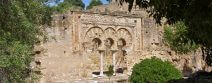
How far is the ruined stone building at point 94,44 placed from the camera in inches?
880

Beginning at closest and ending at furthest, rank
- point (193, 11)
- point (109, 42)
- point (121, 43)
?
point (193, 11), point (109, 42), point (121, 43)

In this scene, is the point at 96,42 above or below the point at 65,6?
below

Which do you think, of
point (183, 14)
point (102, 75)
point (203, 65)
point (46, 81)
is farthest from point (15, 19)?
point (203, 65)

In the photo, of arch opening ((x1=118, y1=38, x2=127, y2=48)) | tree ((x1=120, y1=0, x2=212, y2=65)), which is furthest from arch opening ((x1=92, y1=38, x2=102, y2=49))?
tree ((x1=120, y1=0, x2=212, y2=65))

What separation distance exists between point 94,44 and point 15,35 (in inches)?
601

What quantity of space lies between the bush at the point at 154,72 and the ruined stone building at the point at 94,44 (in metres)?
4.50

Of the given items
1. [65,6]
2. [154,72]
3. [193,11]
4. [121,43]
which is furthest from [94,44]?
[65,6]

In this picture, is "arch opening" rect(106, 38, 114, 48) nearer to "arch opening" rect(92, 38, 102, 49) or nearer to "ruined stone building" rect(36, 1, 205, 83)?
"ruined stone building" rect(36, 1, 205, 83)

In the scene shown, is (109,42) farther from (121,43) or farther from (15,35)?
(15,35)

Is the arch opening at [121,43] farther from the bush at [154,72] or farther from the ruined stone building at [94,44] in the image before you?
the bush at [154,72]

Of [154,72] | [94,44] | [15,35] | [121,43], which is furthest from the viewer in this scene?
[121,43]

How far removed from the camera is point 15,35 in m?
10.2

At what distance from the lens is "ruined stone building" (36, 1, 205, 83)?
73.3 feet

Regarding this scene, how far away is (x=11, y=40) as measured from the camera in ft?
32.3
